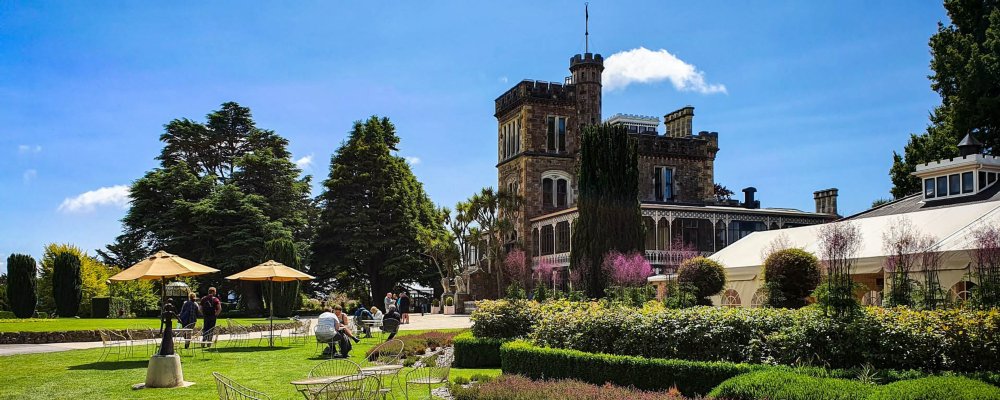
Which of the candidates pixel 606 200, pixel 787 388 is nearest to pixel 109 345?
pixel 787 388

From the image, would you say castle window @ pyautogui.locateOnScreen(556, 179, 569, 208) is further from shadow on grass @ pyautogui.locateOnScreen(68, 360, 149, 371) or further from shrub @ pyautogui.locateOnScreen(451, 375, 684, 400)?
shrub @ pyautogui.locateOnScreen(451, 375, 684, 400)

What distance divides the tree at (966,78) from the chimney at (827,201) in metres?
12.7

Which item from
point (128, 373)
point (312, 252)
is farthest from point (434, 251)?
point (128, 373)

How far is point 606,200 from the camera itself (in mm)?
31875

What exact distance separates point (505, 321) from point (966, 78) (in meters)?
22.0

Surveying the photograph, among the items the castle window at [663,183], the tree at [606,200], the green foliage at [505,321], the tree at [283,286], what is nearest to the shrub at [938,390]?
the green foliage at [505,321]

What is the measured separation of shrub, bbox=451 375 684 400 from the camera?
31.6ft

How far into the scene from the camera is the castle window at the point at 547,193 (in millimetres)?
48219

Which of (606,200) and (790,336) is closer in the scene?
(790,336)

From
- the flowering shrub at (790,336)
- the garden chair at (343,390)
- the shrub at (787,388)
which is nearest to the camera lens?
the shrub at (787,388)

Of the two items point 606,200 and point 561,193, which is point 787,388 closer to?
point 606,200

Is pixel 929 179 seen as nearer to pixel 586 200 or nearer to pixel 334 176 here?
pixel 586 200

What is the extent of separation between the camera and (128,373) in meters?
14.9

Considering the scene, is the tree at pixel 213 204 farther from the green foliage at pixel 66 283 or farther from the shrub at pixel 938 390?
the shrub at pixel 938 390
